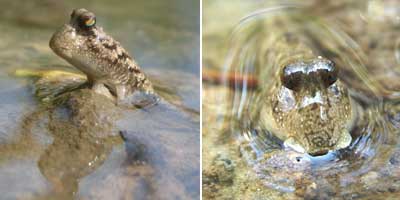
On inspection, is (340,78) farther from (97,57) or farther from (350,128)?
(97,57)

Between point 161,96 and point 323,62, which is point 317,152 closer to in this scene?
point 323,62

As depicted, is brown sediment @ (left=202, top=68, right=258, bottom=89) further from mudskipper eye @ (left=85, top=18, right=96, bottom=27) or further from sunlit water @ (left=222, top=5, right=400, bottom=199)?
mudskipper eye @ (left=85, top=18, right=96, bottom=27)

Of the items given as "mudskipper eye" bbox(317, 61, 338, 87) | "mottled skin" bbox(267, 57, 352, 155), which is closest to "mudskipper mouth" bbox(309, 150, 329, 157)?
"mottled skin" bbox(267, 57, 352, 155)

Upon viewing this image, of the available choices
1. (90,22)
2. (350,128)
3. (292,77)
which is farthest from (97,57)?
(350,128)

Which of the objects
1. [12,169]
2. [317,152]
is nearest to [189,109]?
[317,152]

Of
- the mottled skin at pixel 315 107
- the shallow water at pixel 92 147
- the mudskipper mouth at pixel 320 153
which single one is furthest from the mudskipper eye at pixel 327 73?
the shallow water at pixel 92 147

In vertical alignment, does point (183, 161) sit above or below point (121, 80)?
below

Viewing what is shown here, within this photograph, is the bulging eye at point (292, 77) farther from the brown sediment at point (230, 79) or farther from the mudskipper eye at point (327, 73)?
the brown sediment at point (230, 79)
